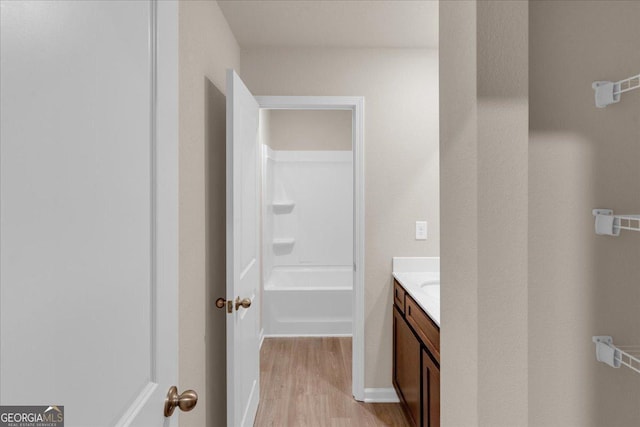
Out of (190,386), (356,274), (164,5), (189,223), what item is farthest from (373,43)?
(190,386)

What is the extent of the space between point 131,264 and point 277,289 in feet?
11.4

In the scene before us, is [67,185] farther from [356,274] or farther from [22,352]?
[356,274]

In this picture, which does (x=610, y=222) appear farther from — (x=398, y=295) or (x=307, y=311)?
(x=307, y=311)

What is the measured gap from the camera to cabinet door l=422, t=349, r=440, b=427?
178 centimetres

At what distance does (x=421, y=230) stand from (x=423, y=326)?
98cm

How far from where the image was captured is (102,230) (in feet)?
1.91

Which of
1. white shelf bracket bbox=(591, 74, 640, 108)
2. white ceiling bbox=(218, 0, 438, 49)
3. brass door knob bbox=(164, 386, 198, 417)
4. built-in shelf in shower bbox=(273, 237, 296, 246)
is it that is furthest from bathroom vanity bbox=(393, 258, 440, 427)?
built-in shelf in shower bbox=(273, 237, 296, 246)

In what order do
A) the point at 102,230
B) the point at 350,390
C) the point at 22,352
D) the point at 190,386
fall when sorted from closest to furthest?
the point at 22,352 < the point at 102,230 < the point at 190,386 < the point at 350,390

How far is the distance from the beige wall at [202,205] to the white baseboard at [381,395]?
108cm

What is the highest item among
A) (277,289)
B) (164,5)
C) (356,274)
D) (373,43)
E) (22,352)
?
(373,43)

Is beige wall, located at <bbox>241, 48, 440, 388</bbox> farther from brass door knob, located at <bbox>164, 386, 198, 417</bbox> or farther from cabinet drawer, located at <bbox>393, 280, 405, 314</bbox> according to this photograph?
brass door knob, located at <bbox>164, 386, 198, 417</bbox>

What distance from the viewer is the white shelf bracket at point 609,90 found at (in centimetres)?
98

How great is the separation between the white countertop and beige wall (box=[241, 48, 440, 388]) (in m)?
0.08

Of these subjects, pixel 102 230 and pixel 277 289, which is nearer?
pixel 102 230
